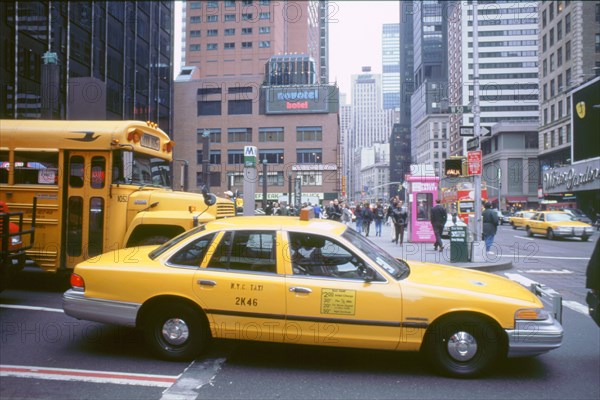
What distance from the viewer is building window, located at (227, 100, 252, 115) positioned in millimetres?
69250

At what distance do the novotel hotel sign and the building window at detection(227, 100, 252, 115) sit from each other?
9.59ft

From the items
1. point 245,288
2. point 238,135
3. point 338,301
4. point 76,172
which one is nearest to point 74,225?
point 76,172

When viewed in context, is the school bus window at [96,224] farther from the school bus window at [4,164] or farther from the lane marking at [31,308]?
the school bus window at [4,164]

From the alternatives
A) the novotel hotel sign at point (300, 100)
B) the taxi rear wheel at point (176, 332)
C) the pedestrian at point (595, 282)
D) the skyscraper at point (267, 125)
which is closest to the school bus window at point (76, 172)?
the taxi rear wheel at point (176, 332)

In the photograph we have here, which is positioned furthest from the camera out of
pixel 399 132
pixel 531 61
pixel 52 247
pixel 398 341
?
pixel 399 132

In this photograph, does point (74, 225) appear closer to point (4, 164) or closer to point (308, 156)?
point (4, 164)

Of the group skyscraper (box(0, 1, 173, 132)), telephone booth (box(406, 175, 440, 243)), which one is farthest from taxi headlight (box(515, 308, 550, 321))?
telephone booth (box(406, 175, 440, 243))

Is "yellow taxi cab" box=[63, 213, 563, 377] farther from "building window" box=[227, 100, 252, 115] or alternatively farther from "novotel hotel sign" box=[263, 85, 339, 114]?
"building window" box=[227, 100, 252, 115]

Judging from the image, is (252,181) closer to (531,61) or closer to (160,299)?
(160,299)

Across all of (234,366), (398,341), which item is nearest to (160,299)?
(234,366)

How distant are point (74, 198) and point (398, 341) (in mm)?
6080

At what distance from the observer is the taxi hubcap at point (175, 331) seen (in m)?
4.89

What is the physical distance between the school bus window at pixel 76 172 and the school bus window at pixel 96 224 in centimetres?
38

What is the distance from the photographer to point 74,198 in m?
7.95
